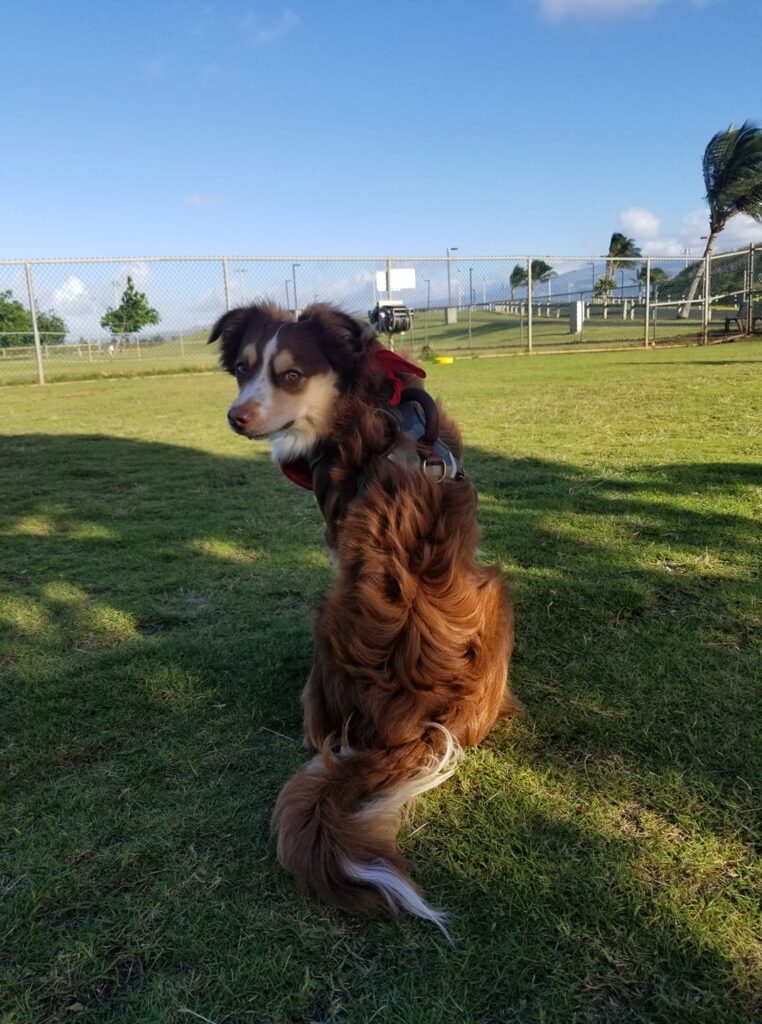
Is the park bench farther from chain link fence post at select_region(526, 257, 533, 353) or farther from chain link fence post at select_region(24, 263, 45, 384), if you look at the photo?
chain link fence post at select_region(24, 263, 45, 384)

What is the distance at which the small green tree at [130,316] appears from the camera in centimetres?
1738

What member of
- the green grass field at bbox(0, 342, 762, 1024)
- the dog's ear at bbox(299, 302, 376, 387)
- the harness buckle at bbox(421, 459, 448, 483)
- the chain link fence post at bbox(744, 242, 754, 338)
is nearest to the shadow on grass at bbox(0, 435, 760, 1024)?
the green grass field at bbox(0, 342, 762, 1024)

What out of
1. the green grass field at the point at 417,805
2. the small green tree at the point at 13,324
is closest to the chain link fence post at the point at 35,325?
the small green tree at the point at 13,324

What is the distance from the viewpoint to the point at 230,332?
3303mm

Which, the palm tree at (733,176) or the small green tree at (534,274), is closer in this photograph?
the small green tree at (534,274)

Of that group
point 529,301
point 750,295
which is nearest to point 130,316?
point 529,301

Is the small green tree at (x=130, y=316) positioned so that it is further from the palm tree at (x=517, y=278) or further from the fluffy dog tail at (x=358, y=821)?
the fluffy dog tail at (x=358, y=821)

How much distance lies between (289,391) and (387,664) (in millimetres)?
1401

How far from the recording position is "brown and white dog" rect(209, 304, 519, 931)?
1554mm

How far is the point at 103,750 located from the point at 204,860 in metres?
0.68

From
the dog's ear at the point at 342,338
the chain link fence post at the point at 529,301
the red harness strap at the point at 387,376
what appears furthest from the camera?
the chain link fence post at the point at 529,301

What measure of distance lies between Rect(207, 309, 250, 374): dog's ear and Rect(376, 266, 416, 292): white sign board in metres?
16.0

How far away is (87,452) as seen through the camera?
7.28 meters

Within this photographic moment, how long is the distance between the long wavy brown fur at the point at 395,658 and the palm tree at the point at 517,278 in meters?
21.8
